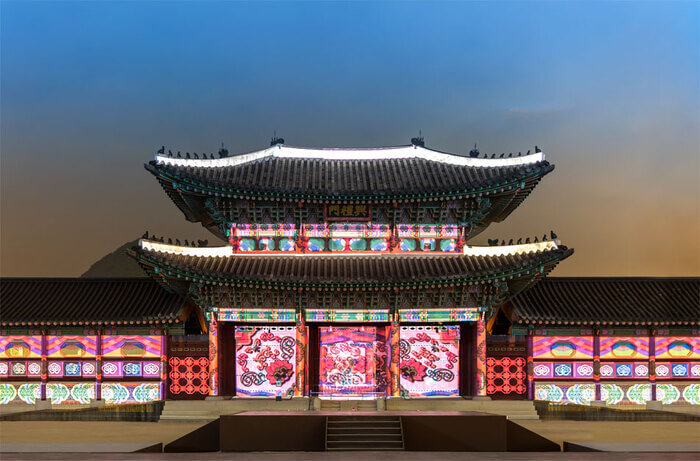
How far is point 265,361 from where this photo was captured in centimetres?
2627

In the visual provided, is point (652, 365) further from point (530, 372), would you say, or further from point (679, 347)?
point (530, 372)

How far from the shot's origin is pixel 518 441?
19641 mm

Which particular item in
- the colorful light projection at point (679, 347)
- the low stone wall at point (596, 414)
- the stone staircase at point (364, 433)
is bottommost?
the low stone wall at point (596, 414)

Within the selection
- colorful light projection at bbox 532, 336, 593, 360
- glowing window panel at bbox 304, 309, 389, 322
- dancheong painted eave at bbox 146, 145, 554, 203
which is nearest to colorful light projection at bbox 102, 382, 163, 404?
glowing window panel at bbox 304, 309, 389, 322

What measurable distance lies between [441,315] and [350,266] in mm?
3754

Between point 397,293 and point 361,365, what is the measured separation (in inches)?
121

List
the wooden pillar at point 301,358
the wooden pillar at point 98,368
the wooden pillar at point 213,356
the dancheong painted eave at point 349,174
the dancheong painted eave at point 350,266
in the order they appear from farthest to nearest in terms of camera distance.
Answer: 1. the wooden pillar at point 98,368
2. the wooden pillar at point 213,356
3. the wooden pillar at point 301,358
4. the dancheong painted eave at point 349,174
5. the dancheong painted eave at point 350,266

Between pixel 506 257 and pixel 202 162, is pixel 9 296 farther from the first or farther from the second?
pixel 506 257

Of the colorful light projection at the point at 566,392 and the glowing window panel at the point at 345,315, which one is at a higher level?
the glowing window panel at the point at 345,315

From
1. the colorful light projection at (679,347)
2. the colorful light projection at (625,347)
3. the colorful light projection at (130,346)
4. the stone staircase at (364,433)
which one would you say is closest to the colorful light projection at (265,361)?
the colorful light projection at (130,346)

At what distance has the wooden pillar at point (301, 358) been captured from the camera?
25516 millimetres

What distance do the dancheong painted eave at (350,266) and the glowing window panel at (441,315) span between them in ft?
4.97

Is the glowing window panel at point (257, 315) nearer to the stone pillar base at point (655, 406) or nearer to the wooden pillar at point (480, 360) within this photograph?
the wooden pillar at point (480, 360)

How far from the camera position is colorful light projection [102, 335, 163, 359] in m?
26.9
